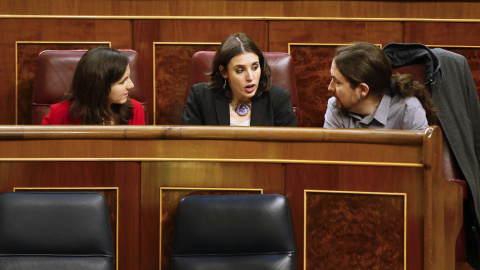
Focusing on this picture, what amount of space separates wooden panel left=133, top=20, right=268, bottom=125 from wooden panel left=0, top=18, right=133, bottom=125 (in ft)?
0.10

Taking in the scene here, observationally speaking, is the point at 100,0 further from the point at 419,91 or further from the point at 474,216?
the point at 474,216

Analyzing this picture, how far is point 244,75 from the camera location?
0.88m

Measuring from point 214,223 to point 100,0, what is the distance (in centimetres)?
54

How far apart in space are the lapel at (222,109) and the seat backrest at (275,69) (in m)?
0.06

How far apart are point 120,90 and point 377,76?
12.3 inches

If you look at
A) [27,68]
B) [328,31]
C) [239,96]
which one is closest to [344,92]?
[239,96]

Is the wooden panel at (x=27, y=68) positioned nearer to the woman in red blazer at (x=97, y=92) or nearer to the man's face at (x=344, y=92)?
the woman in red blazer at (x=97, y=92)

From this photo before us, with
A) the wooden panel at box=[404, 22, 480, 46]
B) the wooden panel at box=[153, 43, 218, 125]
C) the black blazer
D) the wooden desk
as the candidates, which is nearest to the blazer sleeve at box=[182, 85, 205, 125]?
the black blazer

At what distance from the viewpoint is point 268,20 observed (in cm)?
105

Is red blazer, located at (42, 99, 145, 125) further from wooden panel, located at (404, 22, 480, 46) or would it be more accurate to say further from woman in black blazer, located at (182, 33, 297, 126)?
wooden panel, located at (404, 22, 480, 46)

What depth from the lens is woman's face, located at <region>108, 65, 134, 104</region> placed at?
874 mm

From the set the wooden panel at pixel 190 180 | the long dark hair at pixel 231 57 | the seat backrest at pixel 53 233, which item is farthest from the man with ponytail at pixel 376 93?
the seat backrest at pixel 53 233

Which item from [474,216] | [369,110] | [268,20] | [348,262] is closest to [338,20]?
[268,20]

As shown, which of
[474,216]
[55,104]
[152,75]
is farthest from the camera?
[152,75]
